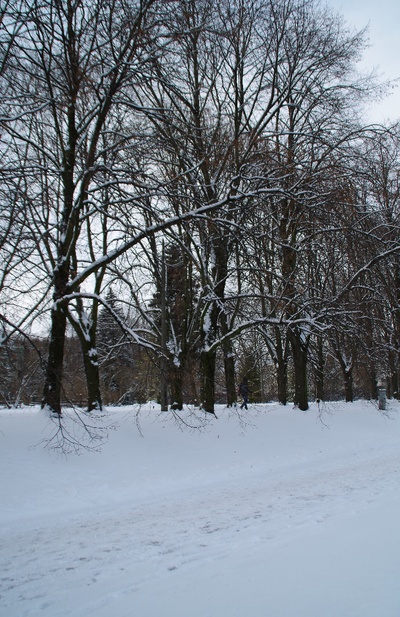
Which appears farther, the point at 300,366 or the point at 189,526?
the point at 300,366

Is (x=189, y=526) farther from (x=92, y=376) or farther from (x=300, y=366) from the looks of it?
(x=300, y=366)

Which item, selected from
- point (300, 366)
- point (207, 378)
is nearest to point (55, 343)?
point (207, 378)

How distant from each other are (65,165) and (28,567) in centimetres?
814

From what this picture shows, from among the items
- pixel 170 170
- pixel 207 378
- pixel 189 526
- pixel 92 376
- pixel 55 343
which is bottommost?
pixel 189 526

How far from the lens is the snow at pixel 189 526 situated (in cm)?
349

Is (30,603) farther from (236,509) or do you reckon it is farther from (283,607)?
(236,509)

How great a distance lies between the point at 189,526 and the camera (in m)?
5.54

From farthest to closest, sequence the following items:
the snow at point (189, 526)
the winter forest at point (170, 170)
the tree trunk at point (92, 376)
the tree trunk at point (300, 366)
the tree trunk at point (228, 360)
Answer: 1. the tree trunk at point (300, 366)
2. the tree trunk at point (228, 360)
3. the tree trunk at point (92, 376)
4. the winter forest at point (170, 170)
5. the snow at point (189, 526)

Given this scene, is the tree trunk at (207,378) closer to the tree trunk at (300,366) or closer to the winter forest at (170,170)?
the winter forest at (170,170)

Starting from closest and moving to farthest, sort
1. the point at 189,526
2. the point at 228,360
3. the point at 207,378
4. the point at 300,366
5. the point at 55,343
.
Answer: the point at 189,526 < the point at 55,343 < the point at 207,378 < the point at 300,366 < the point at 228,360

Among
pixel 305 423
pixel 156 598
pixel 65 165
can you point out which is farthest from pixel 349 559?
pixel 305 423

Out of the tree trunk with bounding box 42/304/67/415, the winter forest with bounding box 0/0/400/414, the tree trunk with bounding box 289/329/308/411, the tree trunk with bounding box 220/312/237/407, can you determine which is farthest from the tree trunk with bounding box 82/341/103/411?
the tree trunk with bounding box 289/329/308/411

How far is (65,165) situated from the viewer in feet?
32.1

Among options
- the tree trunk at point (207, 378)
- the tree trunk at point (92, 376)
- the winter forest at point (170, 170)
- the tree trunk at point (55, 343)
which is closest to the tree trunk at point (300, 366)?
the winter forest at point (170, 170)
